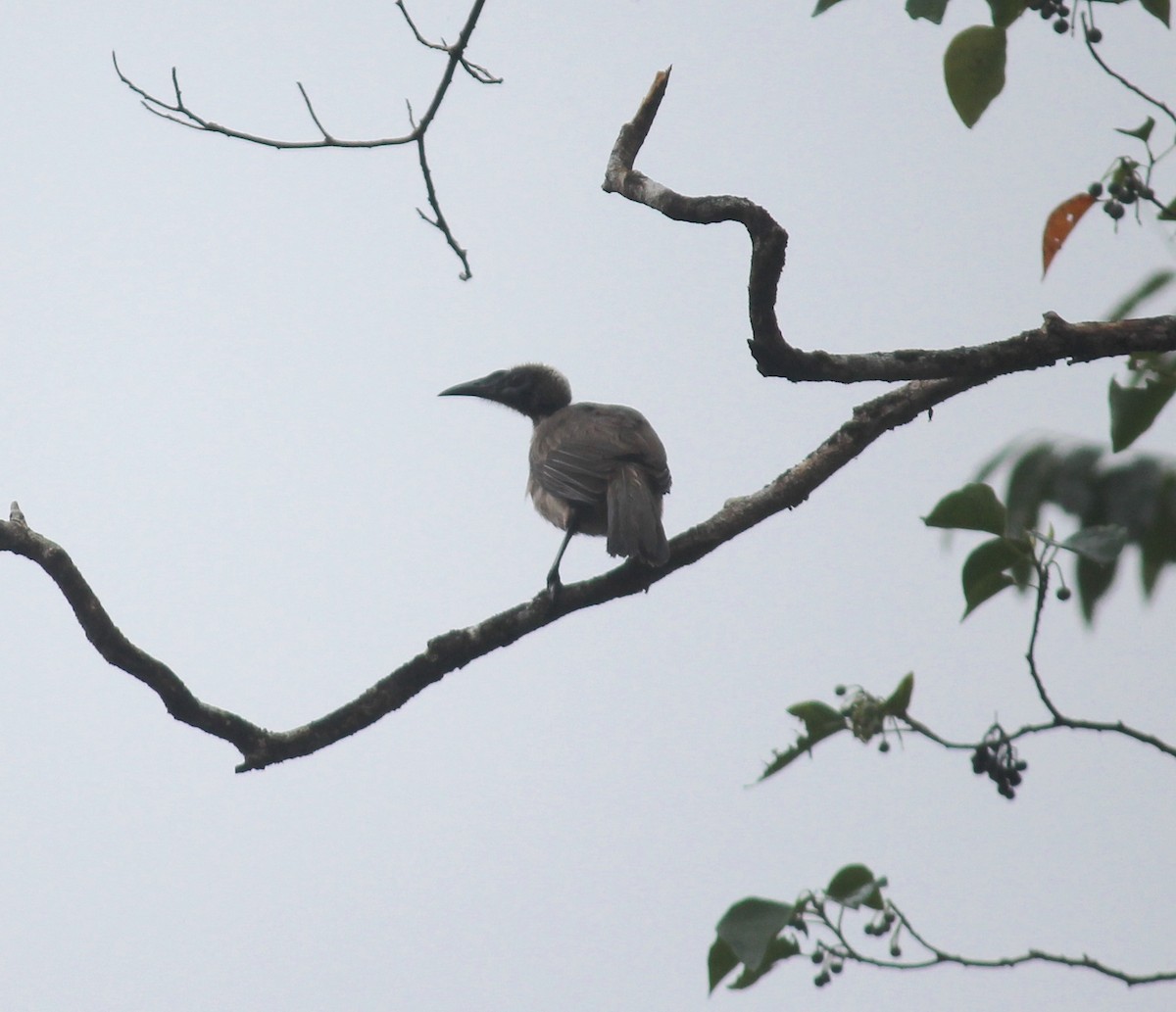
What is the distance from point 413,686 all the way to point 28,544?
3.58 ft

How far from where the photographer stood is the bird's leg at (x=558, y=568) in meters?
4.01

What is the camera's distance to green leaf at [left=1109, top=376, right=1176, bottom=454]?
2529mm

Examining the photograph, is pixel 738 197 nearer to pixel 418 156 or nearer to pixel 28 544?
pixel 418 156

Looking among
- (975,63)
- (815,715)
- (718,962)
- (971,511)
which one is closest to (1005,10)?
(975,63)

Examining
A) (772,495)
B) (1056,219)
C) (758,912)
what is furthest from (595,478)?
(758,912)

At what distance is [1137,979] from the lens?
244 cm

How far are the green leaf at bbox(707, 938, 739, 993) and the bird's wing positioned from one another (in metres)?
3.20

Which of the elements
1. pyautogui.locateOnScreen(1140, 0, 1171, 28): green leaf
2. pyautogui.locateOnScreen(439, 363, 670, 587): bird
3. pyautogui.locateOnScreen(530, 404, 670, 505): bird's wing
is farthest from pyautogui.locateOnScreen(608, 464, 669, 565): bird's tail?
pyautogui.locateOnScreen(1140, 0, 1171, 28): green leaf

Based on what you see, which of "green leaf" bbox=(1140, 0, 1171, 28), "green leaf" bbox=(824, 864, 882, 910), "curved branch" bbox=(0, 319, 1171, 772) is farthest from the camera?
"curved branch" bbox=(0, 319, 1171, 772)

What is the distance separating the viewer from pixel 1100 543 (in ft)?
7.84

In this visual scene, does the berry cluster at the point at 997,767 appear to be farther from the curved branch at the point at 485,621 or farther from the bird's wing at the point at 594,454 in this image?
the bird's wing at the point at 594,454

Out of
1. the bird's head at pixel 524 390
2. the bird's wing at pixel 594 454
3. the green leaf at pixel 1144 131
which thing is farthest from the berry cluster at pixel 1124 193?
the bird's head at pixel 524 390

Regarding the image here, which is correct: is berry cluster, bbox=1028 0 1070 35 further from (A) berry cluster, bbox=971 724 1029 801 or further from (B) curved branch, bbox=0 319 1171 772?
(A) berry cluster, bbox=971 724 1029 801

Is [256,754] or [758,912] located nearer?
[758,912]
